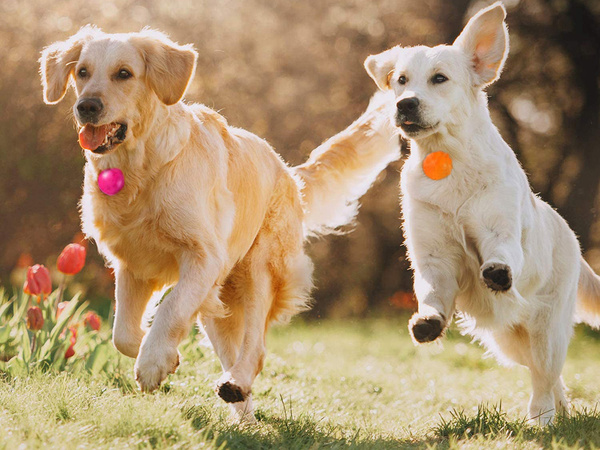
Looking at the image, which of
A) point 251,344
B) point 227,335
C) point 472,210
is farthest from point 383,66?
point 227,335

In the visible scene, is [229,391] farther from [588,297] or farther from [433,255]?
[588,297]

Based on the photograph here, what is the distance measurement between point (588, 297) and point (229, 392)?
2645 millimetres

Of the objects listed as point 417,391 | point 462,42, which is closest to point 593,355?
point 417,391

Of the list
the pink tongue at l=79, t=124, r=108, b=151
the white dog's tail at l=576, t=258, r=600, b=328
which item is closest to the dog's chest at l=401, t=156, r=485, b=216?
the white dog's tail at l=576, t=258, r=600, b=328

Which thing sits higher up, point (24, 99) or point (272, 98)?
point (24, 99)

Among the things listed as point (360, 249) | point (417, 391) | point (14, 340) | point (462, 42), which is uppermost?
point (462, 42)

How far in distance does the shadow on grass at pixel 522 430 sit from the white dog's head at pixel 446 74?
4.85ft

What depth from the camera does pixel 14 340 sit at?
4824 mm

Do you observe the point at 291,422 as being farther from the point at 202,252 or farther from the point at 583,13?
the point at 583,13

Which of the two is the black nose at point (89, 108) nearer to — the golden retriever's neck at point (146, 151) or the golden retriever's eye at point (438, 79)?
the golden retriever's neck at point (146, 151)

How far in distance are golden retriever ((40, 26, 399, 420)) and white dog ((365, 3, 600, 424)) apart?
951 mm

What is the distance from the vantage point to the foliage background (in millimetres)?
11531

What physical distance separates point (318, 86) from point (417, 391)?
765 centimetres

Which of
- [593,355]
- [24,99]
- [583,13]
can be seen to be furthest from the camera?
[583,13]
